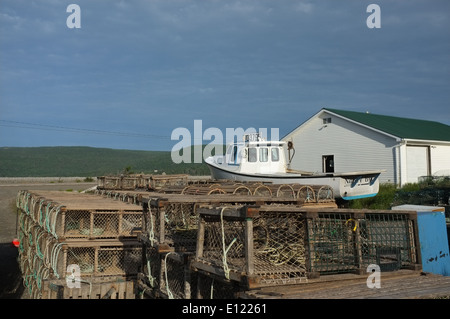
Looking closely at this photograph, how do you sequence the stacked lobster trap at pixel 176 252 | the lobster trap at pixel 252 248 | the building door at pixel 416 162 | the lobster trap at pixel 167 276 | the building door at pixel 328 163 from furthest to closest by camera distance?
the building door at pixel 328 163, the building door at pixel 416 162, the lobster trap at pixel 167 276, the stacked lobster trap at pixel 176 252, the lobster trap at pixel 252 248

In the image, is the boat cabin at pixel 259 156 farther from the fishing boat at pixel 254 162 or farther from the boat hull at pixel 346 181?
the boat hull at pixel 346 181

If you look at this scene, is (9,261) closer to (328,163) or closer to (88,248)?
A: (88,248)

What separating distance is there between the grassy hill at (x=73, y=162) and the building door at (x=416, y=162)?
48.4m

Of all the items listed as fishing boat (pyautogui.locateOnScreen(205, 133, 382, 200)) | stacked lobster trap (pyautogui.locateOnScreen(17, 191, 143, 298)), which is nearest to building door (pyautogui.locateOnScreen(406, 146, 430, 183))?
fishing boat (pyautogui.locateOnScreen(205, 133, 382, 200))

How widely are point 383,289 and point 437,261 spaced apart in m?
3.33

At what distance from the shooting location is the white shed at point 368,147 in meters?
20.1

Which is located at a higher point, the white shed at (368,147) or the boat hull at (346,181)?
the white shed at (368,147)

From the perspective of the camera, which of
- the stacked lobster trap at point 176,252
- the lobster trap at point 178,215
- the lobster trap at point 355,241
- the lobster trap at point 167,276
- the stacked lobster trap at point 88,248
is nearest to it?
the lobster trap at point 355,241

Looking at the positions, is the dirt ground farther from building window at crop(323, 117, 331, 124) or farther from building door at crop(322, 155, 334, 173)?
building window at crop(323, 117, 331, 124)

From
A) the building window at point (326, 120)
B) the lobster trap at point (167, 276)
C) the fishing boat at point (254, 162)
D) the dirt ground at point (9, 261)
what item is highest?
the building window at point (326, 120)

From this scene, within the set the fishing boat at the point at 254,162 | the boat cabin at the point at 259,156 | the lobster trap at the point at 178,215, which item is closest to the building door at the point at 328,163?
the fishing boat at the point at 254,162

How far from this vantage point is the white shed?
2014cm
